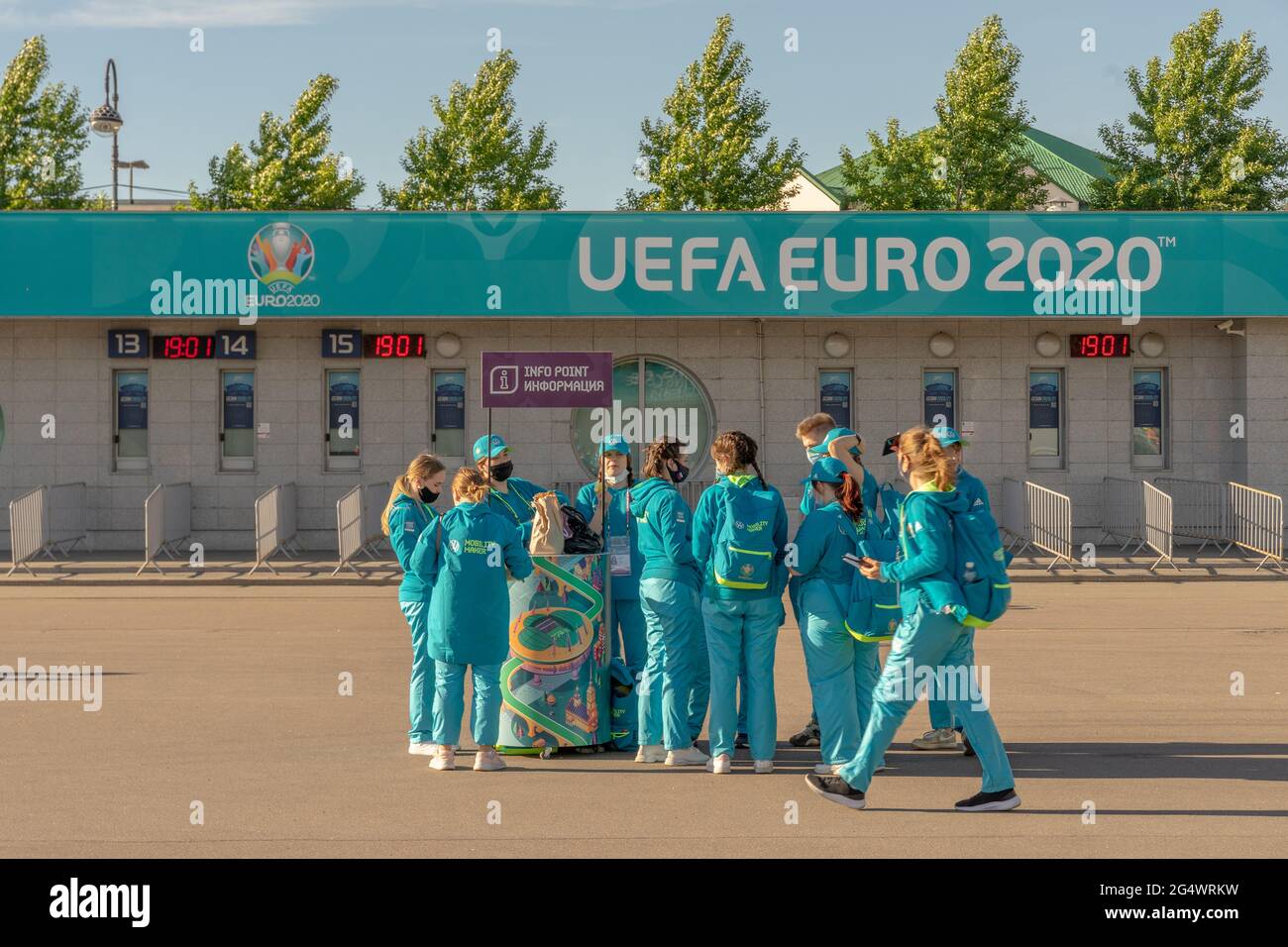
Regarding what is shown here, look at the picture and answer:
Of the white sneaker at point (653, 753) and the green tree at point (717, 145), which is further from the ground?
the green tree at point (717, 145)

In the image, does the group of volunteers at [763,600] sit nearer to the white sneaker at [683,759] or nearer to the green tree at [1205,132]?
the white sneaker at [683,759]

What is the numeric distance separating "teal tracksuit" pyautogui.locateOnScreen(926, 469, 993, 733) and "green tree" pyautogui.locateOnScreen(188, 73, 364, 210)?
103ft

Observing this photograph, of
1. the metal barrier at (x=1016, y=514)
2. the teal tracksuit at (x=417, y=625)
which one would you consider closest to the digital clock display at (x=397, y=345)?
the metal barrier at (x=1016, y=514)

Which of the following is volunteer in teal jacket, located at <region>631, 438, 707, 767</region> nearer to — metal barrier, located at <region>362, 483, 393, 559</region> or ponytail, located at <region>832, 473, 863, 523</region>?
ponytail, located at <region>832, 473, 863, 523</region>

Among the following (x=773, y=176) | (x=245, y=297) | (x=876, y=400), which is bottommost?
(x=876, y=400)

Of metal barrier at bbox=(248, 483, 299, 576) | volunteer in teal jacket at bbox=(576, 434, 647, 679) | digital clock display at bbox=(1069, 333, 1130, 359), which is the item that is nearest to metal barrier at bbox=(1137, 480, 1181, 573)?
digital clock display at bbox=(1069, 333, 1130, 359)

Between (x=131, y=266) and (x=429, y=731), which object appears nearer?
(x=429, y=731)

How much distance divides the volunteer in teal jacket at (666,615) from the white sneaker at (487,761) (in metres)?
0.87

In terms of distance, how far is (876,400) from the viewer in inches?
898

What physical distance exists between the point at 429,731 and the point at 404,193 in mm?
31243

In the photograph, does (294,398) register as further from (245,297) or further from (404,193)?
(404,193)

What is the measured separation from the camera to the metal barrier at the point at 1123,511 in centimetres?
2128

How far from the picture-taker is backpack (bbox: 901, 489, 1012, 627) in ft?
23.9
